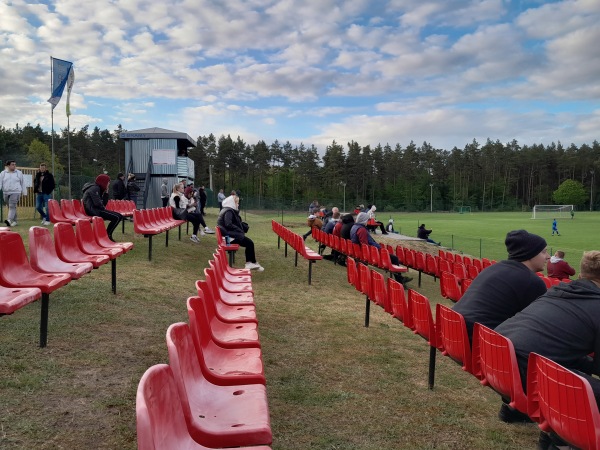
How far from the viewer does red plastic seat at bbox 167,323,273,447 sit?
2.23 m

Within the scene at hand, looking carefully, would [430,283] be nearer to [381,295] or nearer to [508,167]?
[381,295]

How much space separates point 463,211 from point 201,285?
285 feet

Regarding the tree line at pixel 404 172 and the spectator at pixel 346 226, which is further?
the tree line at pixel 404 172

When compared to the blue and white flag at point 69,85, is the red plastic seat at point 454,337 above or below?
below

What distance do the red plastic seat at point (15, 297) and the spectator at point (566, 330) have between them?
129 inches

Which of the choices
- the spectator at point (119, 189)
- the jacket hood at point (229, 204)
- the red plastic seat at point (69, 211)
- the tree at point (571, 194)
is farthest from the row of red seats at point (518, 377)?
the tree at point (571, 194)

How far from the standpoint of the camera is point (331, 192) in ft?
321

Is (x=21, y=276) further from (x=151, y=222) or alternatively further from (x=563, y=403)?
(x=151, y=222)

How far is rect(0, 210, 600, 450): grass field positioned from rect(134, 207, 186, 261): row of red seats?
1.70 meters

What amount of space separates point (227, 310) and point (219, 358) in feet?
4.49

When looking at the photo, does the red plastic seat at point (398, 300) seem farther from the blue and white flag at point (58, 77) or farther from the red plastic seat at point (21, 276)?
the blue and white flag at point (58, 77)

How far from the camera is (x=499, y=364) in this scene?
10.8ft

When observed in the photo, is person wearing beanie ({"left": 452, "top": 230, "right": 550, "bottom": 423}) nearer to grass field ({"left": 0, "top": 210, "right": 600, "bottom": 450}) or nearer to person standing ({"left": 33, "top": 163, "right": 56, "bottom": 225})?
grass field ({"left": 0, "top": 210, "right": 600, "bottom": 450})

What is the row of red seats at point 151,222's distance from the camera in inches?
366
